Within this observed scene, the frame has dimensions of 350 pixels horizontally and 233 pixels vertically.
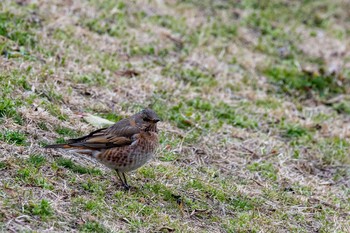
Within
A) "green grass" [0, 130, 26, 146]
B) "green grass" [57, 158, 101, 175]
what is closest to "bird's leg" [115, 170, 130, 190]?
"green grass" [57, 158, 101, 175]

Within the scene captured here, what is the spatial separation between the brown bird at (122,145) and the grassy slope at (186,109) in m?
0.23

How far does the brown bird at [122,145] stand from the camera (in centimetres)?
646

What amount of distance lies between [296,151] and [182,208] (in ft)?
9.43

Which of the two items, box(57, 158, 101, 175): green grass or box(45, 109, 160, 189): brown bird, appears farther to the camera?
box(57, 158, 101, 175): green grass

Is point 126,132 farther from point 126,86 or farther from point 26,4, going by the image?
point 26,4

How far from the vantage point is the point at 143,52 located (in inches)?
416

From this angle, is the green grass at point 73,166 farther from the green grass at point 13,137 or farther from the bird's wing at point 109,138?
the green grass at point 13,137

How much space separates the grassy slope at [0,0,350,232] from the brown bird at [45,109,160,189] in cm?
23

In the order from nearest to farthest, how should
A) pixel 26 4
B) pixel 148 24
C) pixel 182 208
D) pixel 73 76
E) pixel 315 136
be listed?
1. pixel 182 208
2. pixel 73 76
3. pixel 315 136
4. pixel 26 4
5. pixel 148 24

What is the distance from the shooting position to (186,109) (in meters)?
9.18

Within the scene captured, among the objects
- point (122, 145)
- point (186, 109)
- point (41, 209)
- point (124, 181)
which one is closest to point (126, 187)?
point (124, 181)

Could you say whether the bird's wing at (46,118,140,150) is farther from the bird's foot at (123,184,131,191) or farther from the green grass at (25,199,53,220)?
the green grass at (25,199,53,220)

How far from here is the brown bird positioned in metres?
6.46

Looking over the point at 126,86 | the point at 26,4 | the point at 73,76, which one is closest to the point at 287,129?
the point at 126,86
